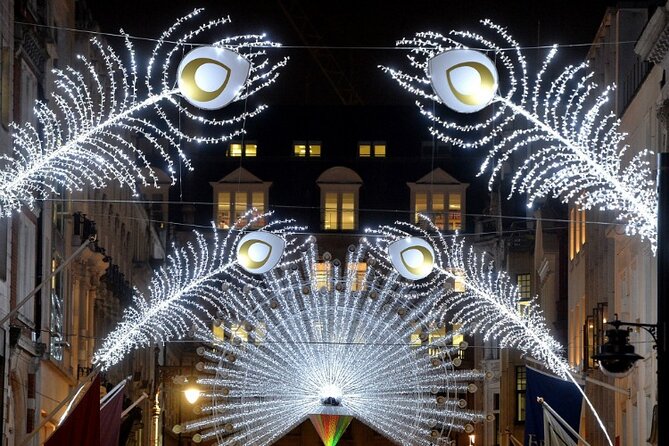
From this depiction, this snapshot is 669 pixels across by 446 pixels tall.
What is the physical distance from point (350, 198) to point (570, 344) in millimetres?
26662

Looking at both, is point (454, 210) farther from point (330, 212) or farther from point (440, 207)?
point (330, 212)

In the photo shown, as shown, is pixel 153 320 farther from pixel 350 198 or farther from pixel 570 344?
pixel 350 198

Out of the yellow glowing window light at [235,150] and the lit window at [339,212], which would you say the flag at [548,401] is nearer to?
the lit window at [339,212]

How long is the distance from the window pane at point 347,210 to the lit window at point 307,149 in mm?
2651

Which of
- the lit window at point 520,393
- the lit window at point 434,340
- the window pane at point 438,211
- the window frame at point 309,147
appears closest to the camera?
the lit window at point 434,340

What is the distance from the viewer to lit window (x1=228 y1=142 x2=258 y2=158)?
86188mm

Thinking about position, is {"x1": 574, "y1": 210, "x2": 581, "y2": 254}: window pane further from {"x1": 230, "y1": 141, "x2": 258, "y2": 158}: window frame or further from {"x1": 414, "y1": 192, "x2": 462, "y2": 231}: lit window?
{"x1": 230, "y1": 141, "x2": 258, "y2": 158}: window frame

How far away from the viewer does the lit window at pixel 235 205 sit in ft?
274

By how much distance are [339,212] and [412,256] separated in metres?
50.7

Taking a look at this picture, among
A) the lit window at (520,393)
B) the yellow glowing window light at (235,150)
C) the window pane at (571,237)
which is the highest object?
the yellow glowing window light at (235,150)

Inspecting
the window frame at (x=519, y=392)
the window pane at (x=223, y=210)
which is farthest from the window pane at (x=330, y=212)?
the window frame at (x=519, y=392)

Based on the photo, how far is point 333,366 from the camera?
51.5 metres

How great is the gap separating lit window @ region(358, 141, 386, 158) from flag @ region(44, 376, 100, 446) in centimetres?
6190

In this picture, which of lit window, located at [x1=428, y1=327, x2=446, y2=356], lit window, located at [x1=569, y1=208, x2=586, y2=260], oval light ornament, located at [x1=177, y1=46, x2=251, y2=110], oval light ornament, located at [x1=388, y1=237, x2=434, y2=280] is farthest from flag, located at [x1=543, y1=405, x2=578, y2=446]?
lit window, located at [x1=569, y1=208, x2=586, y2=260]
